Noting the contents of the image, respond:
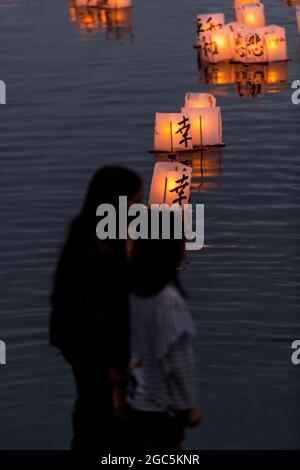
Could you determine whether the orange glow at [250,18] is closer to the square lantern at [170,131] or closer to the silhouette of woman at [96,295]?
the square lantern at [170,131]

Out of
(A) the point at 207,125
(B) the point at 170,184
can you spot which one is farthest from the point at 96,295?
(A) the point at 207,125

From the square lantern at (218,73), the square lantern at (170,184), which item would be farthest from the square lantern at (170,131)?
the square lantern at (218,73)

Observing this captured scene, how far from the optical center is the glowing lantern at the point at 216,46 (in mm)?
18828

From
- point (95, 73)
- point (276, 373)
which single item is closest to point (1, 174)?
point (95, 73)

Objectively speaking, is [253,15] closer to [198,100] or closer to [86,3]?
[86,3]

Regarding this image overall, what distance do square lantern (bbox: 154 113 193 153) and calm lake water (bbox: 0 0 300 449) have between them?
0.79 feet

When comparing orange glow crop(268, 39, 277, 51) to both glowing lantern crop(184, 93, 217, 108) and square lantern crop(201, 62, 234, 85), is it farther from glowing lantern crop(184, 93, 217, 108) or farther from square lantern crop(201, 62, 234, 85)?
glowing lantern crop(184, 93, 217, 108)

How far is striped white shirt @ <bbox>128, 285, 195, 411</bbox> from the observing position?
15.1ft

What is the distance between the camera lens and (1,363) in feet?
28.2

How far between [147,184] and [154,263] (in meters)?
8.59

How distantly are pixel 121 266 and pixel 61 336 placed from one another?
34cm

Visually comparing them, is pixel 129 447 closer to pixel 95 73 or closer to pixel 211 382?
pixel 211 382

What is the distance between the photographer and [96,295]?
4680 millimetres

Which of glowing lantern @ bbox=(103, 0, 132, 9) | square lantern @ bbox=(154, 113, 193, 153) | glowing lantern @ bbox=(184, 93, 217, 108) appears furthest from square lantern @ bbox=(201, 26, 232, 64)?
glowing lantern @ bbox=(103, 0, 132, 9)
